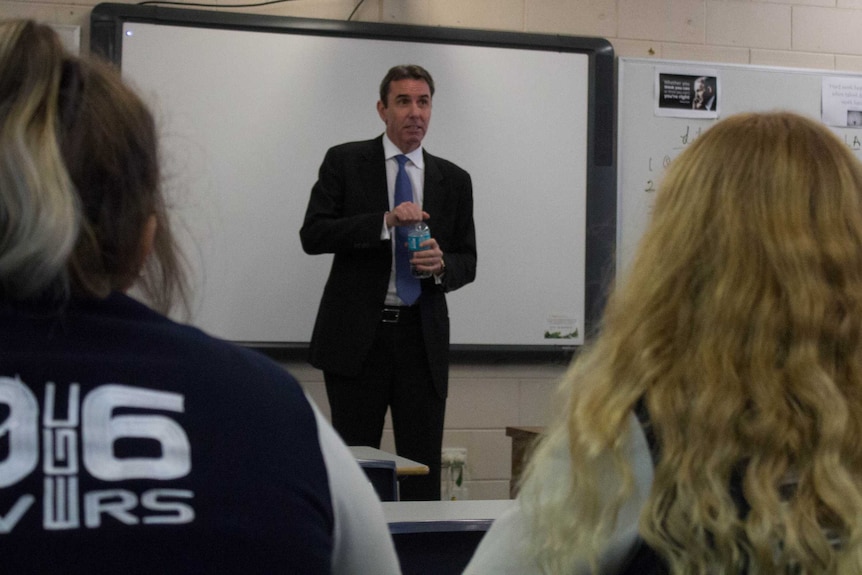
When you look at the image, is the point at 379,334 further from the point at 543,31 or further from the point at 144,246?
the point at 144,246

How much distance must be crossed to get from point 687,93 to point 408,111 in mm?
1517

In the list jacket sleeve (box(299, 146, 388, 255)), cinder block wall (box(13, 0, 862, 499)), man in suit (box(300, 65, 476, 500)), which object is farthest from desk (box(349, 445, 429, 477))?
cinder block wall (box(13, 0, 862, 499))

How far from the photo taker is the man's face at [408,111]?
3646 millimetres

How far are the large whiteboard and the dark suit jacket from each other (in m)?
1.08

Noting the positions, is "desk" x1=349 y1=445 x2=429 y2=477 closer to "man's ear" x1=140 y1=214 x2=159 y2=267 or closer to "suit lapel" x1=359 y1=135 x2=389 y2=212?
"suit lapel" x1=359 y1=135 x2=389 y2=212

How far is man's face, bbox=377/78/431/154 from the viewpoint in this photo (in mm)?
3646

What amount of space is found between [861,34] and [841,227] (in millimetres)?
4392

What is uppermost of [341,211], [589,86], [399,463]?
[589,86]

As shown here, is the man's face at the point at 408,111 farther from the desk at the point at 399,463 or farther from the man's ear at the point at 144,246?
the man's ear at the point at 144,246

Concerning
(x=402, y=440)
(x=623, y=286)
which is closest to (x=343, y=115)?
(x=402, y=440)

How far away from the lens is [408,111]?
364 centimetres

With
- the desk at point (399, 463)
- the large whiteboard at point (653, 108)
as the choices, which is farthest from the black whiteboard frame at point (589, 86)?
the desk at point (399, 463)

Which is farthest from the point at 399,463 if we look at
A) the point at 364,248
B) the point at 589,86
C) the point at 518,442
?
the point at 589,86

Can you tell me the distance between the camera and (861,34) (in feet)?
16.2
